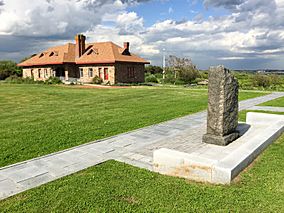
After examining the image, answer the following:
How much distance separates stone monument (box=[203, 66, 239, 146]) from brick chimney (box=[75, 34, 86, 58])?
30.9 metres

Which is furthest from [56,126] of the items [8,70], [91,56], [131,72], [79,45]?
[8,70]

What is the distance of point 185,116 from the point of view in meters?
10.7

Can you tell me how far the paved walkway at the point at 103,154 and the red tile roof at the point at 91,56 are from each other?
24022 mm

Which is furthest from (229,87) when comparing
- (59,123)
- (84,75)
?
(84,75)

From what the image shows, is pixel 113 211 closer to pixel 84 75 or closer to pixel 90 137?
pixel 90 137

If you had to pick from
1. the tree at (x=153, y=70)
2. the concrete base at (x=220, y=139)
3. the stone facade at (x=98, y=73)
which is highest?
the tree at (x=153, y=70)

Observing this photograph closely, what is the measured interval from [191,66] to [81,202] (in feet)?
132

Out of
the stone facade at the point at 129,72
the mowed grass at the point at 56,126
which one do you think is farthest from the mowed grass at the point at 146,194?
the stone facade at the point at 129,72

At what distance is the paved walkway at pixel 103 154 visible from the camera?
14.6ft

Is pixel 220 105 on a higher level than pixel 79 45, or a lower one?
lower

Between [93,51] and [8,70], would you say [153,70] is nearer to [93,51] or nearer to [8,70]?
[93,51]

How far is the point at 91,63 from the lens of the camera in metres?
32.5

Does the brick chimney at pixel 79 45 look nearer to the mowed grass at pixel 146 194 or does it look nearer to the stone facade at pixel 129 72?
the stone facade at pixel 129 72

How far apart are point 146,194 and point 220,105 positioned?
120 inches
